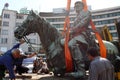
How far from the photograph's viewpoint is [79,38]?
8055 mm

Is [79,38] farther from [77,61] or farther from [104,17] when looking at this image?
[104,17]

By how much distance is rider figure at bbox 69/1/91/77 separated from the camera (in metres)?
7.65

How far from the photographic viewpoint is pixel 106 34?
11406 mm

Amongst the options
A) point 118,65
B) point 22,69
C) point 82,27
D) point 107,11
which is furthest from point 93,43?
point 107,11

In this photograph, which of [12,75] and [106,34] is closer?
[12,75]

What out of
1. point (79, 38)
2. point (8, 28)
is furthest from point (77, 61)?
point (8, 28)

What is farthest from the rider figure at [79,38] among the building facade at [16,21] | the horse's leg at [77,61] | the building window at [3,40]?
the building window at [3,40]

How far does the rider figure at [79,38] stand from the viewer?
7.65m

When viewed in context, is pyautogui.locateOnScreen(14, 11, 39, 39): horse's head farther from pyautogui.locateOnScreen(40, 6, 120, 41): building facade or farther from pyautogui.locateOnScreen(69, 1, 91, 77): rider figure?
pyautogui.locateOnScreen(40, 6, 120, 41): building facade

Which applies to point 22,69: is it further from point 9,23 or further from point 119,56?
point 9,23

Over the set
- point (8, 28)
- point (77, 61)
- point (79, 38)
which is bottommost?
point (77, 61)

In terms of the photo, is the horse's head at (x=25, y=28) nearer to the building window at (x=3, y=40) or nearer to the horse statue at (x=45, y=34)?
the horse statue at (x=45, y=34)

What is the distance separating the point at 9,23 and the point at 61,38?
82.5 m

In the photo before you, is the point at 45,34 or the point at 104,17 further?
the point at 104,17
